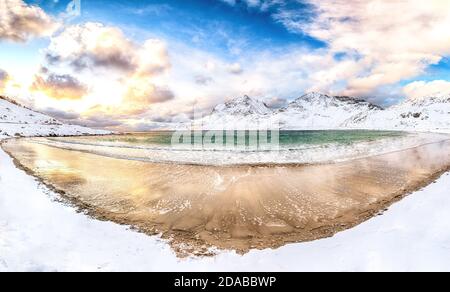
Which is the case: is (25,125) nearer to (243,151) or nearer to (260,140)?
(260,140)

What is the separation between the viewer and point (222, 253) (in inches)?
252

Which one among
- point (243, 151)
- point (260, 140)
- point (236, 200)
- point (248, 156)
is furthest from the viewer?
point (260, 140)

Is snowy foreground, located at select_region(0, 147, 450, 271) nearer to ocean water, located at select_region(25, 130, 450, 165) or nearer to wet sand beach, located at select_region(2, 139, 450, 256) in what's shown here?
wet sand beach, located at select_region(2, 139, 450, 256)

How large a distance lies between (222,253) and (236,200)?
4.61 m

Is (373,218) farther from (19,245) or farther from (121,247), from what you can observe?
(19,245)

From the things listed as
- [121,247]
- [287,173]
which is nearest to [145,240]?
[121,247]

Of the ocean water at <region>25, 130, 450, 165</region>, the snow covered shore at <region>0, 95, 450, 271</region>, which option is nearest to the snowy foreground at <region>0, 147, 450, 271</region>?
the snow covered shore at <region>0, 95, 450, 271</region>

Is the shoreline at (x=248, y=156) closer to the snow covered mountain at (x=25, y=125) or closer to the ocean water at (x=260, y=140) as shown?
the ocean water at (x=260, y=140)

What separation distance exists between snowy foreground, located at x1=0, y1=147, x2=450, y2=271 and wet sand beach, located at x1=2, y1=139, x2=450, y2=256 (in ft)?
1.94

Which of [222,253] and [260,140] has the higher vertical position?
[260,140]

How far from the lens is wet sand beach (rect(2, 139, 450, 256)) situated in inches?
301

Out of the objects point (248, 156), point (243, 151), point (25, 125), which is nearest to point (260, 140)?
point (243, 151)

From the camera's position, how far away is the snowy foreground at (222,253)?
16.9ft
